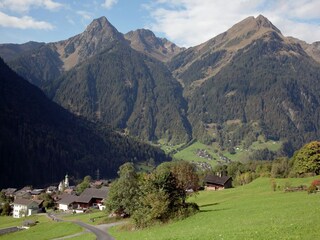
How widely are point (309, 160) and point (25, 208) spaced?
10001 cm

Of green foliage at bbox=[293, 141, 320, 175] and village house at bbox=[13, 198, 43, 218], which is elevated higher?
green foliage at bbox=[293, 141, 320, 175]

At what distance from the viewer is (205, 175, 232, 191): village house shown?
5536 inches

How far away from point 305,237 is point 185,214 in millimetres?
34067

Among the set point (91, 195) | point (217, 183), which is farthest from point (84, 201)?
point (217, 183)

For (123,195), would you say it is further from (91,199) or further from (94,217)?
(91,199)

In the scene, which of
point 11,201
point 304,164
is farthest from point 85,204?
point 304,164

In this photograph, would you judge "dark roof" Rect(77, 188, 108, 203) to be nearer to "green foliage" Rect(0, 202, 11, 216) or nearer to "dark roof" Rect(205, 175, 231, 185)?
"green foliage" Rect(0, 202, 11, 216)

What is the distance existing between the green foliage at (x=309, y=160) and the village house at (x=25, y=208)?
9411cm

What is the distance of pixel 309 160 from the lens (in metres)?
100

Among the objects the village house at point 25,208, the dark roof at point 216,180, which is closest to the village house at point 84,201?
the village house at point 25,208

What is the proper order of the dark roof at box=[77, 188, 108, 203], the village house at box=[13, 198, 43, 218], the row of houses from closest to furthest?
the village house at box=[13, 198, 43, 218]
the row of houses
the dark roof at box=[77, 188, 108, 203]

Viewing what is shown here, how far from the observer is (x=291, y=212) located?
43.3 meters

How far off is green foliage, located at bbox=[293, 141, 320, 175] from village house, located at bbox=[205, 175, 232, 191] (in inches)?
1538

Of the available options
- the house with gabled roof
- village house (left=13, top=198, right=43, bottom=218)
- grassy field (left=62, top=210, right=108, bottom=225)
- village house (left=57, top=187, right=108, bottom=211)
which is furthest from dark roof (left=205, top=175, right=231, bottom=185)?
village house (left=13, top=198, right=43, bottom=218)
